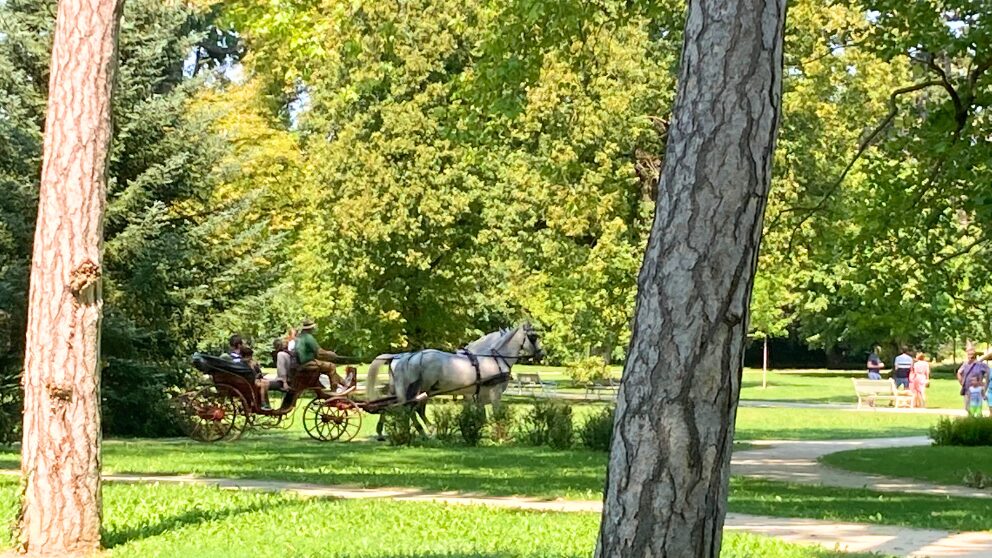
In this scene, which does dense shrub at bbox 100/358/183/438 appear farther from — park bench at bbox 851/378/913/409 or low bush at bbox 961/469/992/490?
park bench at bbox 851/378/913/409

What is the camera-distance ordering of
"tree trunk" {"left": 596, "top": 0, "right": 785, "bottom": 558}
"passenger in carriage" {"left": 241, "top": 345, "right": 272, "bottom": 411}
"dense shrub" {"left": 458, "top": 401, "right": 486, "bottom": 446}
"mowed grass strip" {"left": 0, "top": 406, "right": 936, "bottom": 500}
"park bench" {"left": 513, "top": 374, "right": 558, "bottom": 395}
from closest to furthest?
1. "tree trunk" {"left": 596, "top": 0, "right": 785, "bottom": 558}
2. "mowed grass strip" {"left": 0, "top": 406, "right": 936, "bottom": 500}
3. "dense shrub" {"left": 458, "top": 401, "right": 486, "bottom": 446}
4. "passenger in carriage" {"left": 241, "top": 345, "right": 272, "bottom": 411}
5. "park bench" {"left": 513, "top": 374, "right": 558, "bottom": 395}

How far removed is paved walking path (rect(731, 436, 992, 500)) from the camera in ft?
62.3

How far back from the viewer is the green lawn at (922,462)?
67.6ft

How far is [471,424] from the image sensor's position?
2434cm

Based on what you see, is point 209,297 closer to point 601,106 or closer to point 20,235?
point 20,235

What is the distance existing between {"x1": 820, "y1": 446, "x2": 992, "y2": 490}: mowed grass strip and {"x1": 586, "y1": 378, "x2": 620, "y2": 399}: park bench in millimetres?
18647

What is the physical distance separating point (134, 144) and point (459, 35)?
13706 millimetres

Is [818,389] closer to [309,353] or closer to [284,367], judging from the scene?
[284,367]

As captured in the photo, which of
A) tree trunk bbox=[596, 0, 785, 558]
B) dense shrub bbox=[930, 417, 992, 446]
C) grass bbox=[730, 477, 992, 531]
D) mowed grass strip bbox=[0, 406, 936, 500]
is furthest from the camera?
dense shrub bbox=[930, 417, 992, 446]

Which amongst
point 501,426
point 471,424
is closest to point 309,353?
point 471,424

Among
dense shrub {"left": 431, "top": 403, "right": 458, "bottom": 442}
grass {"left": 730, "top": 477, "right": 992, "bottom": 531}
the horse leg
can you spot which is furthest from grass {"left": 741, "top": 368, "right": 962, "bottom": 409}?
grass {"left": 730, "top": 477, "right": 992, "bottom": 531}

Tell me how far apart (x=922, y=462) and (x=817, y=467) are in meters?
1.60

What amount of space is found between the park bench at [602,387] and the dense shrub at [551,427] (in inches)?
704

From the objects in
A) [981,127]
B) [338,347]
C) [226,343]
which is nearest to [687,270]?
[981,127]
